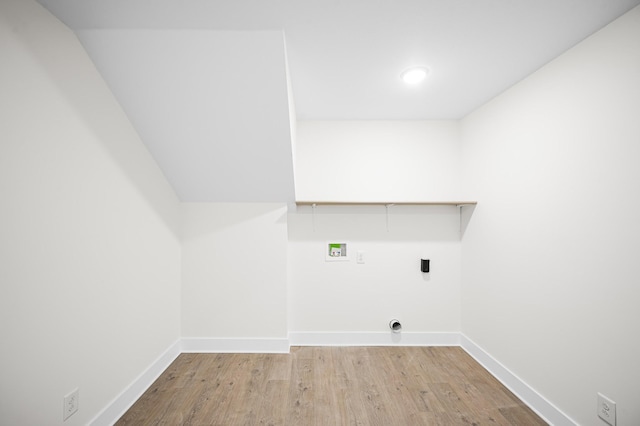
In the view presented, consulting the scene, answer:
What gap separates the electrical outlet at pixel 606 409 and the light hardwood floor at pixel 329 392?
0.39 m

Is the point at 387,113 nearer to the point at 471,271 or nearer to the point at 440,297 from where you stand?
the point at 471,271

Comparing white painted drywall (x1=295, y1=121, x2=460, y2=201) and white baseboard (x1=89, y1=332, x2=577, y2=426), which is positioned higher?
white painted drywall (x1=295, y1=121, x2=460, y2=201)

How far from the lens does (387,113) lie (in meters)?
2.69

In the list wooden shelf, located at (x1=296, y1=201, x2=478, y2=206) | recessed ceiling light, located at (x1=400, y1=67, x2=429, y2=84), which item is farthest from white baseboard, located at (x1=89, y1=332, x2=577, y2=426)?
recessed ceiling light, located at (x1=400, y1=67, x2=429, y2=84)

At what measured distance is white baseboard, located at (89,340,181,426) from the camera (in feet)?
5.41

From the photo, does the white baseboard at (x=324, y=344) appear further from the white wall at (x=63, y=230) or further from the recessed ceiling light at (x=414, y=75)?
the recessed ceiling light at (x=414, y=75)

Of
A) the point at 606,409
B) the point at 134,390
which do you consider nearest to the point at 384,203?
the point at 606,409

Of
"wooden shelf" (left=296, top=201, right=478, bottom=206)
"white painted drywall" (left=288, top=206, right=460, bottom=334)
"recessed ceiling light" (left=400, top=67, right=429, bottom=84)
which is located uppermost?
"recessed ceiling light" (left=400, top=67, right=429, bottom=84)

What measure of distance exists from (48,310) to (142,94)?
1338 millimetres

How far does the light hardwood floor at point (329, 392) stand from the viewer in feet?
5.74

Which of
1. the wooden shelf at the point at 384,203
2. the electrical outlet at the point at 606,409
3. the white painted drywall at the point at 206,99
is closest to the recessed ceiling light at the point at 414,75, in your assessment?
the white painted drywall at the point at 206,99

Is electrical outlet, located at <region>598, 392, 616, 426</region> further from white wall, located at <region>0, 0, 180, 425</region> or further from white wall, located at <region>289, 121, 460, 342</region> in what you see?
white wall, located at <region>0, 0, 180, 425</region>

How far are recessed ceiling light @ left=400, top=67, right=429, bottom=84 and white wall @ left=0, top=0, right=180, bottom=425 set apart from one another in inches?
77.9

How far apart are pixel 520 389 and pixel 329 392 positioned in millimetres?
1365
